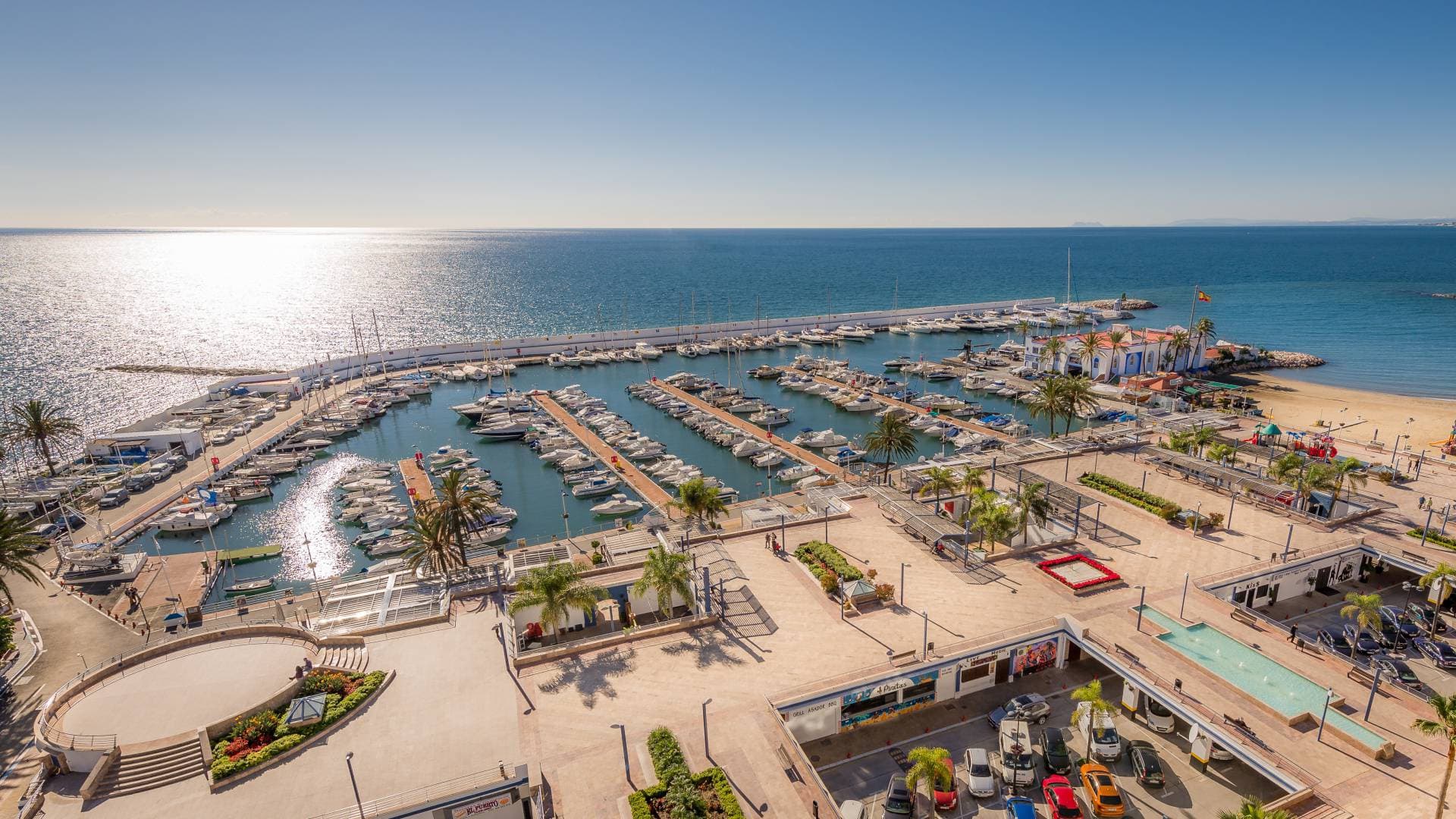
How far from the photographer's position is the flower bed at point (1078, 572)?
39.2 metres

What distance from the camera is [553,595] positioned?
35750mm

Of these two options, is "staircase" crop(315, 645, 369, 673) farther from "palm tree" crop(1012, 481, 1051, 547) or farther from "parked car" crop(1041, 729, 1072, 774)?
"palm tree" crop(1012, 481, 1051, 547)

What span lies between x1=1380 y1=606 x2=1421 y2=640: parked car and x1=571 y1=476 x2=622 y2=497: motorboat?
58.0 metres

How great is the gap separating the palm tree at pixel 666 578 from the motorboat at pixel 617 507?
26.6 metres

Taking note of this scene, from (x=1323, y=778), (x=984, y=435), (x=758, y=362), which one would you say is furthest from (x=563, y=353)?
(x=1323, y=778)

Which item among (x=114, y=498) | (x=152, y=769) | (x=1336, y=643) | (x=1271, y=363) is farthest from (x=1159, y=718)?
(x=1271, y=363)

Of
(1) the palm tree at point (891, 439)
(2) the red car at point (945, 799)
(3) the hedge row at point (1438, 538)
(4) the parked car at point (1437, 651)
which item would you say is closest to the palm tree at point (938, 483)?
(1) the palm tree at point (891, 439)

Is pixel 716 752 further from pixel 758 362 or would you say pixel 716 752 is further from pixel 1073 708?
pixel 758 362

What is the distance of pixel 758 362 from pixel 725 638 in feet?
299

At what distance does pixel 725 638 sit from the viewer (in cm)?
3547

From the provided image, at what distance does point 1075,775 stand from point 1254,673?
35.1ft

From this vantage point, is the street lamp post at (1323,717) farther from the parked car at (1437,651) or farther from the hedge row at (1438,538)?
the hedge row at (1438,538)

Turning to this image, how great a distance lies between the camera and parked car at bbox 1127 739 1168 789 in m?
28.7

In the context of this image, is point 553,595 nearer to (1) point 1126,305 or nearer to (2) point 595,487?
(2) point 595,487
